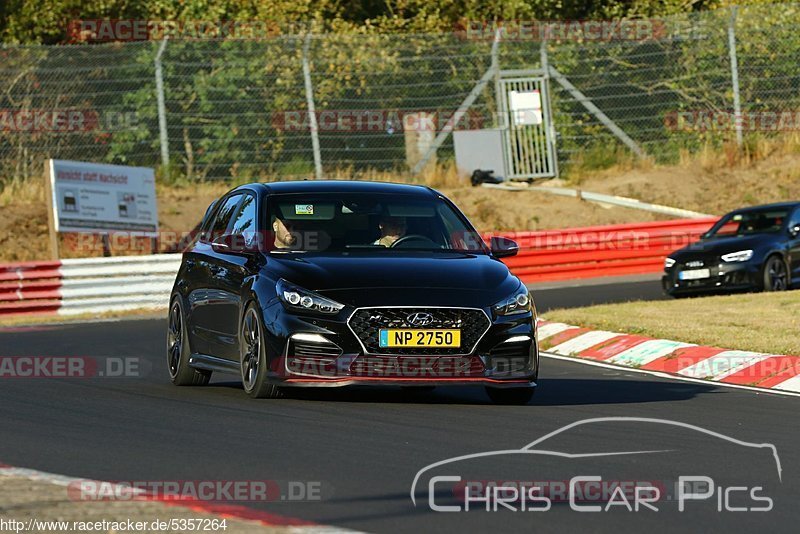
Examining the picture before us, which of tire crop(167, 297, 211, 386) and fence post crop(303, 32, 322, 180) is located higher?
fence post crop(303, 32, 322, 180)

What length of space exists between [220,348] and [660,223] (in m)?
18.0

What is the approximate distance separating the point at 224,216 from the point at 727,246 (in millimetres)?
11608

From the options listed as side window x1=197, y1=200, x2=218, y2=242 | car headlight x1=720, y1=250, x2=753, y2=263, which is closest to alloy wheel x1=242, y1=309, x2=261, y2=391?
side window x1=197, y1=200, x2=218, y2=242

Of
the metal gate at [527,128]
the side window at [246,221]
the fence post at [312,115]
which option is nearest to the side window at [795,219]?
the metal gate at [527,128]

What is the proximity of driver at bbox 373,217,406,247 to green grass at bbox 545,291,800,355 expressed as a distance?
13.7ft

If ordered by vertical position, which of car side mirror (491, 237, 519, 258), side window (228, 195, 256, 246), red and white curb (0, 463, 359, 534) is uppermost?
side window (228, 195, 256, 246)

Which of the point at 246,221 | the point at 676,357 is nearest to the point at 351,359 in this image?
the point at 246,221

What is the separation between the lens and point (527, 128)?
33.3 metres

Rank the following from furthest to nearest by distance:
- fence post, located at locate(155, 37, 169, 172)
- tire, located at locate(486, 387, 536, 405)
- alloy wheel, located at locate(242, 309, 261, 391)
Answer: fence post, located at locate(155, 37, 169, 172) < tire, located at locate(486, 387, 536, 405) < alloy wheel, located at locate(242, 309, 261, 391)

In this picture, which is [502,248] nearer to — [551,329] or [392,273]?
[392,273]

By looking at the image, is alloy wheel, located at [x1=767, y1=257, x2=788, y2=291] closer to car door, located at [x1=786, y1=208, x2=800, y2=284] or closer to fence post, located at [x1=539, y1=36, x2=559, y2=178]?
car door, located at [x1=786, y1=208, x2=800, y2=284]

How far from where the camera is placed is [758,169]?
34781 millimetres

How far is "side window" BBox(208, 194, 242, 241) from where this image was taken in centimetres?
1298

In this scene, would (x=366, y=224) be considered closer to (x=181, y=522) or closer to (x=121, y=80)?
(x=181, y=522)
